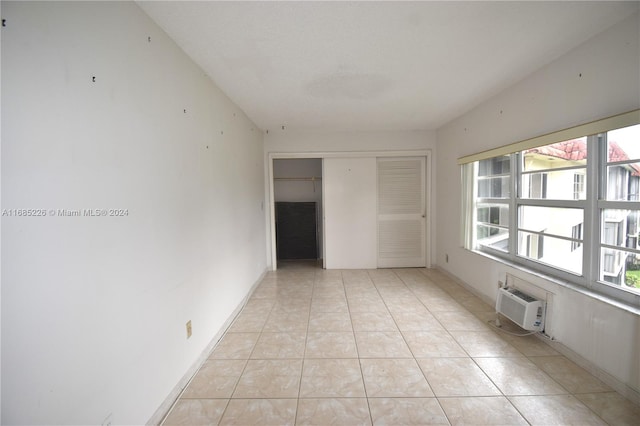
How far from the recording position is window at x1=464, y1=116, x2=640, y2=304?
1.67 metres

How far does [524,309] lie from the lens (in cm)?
218

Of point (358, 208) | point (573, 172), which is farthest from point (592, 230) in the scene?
point (358, 208)

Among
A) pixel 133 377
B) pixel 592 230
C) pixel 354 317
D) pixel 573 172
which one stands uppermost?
pixel 573 172

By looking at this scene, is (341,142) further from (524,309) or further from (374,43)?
(524,309)

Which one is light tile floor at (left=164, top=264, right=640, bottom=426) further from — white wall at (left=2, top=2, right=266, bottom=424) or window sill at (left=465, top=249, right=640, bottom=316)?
window sill at (left=465, top=249, right=640, bottom=316)

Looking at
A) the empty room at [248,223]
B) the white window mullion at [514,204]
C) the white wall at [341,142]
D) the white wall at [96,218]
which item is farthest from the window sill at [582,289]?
the white wall at [96,218]

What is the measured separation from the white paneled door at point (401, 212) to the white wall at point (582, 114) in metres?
1.52

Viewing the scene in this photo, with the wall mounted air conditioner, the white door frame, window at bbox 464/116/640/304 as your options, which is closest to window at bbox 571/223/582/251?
window at bbox 464/116/640/304

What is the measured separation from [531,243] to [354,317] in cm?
197

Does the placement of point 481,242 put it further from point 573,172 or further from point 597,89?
point 597,89

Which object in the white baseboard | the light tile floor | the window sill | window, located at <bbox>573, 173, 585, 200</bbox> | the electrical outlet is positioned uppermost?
window, located at <bbox>573, 173, 585, 200</bbox>

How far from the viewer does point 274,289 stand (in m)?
3.66

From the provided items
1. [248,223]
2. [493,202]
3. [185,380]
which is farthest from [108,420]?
[493,202]

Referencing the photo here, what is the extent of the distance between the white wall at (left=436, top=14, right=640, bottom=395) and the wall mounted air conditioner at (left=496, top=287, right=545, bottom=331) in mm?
83
